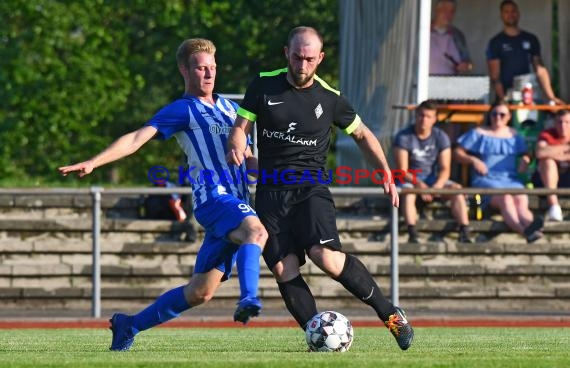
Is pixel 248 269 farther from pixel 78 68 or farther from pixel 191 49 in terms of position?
pixel 78 68

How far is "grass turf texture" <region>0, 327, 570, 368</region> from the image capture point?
8.57 m

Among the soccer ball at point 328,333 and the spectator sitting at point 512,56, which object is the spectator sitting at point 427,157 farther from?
the soccer ball at point 328,333

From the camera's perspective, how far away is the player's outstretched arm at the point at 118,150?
9.25 meters

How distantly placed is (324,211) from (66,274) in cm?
815

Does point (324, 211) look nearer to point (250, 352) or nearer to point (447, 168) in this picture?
point (250, 352)

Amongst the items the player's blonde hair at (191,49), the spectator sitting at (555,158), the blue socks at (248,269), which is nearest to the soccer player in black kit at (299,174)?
the player's blonde hair at (191,49)

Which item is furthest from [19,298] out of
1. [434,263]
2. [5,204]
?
[434,263]

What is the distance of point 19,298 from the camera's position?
17.3 metres

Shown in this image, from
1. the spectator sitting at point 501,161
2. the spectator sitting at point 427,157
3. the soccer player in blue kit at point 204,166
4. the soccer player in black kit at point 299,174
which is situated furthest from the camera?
the spectator sitting at point 501,161

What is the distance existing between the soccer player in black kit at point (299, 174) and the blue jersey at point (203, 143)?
0.19m

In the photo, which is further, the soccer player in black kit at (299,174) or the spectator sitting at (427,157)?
the spectator sitting at (427,157)

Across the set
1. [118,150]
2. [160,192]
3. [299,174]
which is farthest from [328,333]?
[160,192]

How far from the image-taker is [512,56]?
64.3 ft

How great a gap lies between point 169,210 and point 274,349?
7.89 meters
